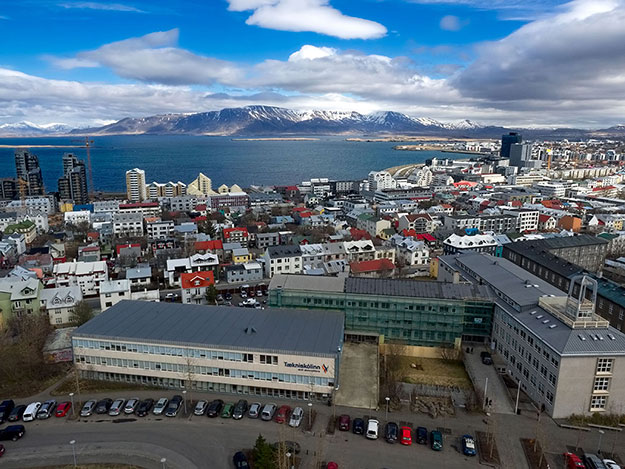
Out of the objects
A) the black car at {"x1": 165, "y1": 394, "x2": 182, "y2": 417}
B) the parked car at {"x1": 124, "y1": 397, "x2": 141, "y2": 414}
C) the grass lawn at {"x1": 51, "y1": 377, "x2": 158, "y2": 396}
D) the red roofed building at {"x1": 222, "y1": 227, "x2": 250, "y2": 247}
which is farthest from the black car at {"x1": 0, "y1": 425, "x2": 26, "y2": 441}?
the red roofed building at {"x1": 222, "y1": 227, "x2": 250, "y2": 247}

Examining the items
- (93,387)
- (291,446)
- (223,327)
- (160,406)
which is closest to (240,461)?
(291,446)

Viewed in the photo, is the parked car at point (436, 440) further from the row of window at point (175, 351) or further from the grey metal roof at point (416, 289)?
the grey metal roof at point (416, 289)

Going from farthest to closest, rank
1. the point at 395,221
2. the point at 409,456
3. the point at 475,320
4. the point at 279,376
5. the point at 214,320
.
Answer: the point at 395,221, the point at 475,320, the point at 214,320, the point at 279,376, the point at 409,456

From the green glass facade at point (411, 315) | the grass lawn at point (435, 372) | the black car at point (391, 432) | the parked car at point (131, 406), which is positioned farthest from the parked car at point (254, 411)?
the green glass facade at point (411, 315)

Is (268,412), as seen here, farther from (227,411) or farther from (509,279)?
(509,279)

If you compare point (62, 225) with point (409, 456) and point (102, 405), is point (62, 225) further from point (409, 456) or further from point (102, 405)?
point (409, 456)

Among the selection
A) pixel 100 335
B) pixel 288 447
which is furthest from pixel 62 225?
pixel 288 447
